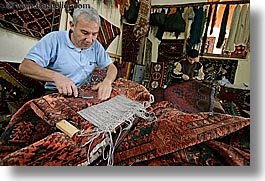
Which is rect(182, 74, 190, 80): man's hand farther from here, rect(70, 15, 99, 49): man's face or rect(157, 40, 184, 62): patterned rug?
rect(70, 15, 99, 49): man's face

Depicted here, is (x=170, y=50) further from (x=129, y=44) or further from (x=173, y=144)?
(x=173, y=144)

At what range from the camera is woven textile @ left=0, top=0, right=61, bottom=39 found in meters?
1.04

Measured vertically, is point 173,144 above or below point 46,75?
below

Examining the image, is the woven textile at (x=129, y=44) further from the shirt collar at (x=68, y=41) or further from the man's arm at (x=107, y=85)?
the shirt collar at (x=68, y=41)

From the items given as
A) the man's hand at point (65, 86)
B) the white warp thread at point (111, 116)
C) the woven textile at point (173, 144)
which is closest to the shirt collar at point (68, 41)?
the man's hand at point (65, 86)

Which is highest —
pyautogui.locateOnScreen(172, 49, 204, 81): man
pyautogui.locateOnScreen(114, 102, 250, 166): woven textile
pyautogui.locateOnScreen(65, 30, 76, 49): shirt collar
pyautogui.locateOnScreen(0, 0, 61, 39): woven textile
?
pyautogui.locateOnScreen(0, 0, 61, 39): woven textile

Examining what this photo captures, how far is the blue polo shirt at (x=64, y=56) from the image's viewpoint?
1054mm

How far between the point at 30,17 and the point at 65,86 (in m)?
0.25

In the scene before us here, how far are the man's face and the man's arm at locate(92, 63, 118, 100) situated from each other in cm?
11

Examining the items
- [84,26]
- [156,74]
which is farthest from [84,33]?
[156,74]

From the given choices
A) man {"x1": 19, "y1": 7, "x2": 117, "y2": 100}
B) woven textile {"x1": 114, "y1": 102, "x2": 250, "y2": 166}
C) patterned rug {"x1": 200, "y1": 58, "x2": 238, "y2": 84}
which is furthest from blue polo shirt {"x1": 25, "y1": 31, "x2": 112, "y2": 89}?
patterned rug {"x1": 200, "y1": 58, "x2": 238, "y2": 84}

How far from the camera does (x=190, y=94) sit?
3.62 ft

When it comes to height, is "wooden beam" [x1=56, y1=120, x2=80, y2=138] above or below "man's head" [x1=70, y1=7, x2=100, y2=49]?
below

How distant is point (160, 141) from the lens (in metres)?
1.04
